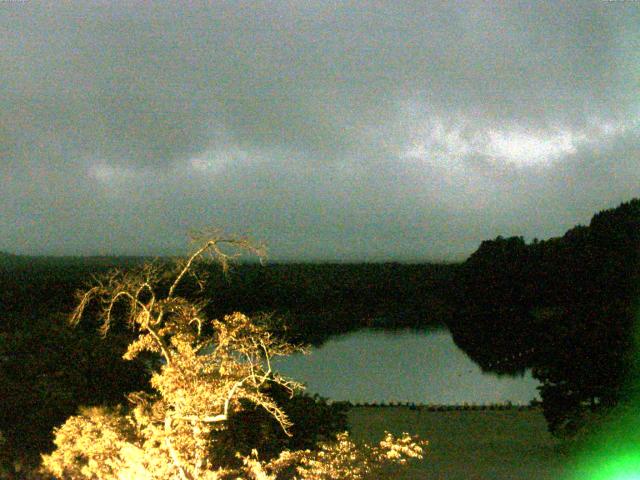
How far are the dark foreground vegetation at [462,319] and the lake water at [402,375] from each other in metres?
2.07

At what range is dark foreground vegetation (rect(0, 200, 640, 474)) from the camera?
1159 centimetres

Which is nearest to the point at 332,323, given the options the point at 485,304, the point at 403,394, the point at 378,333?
the point at 378,333

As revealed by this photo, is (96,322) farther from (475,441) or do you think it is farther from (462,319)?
(462,319)

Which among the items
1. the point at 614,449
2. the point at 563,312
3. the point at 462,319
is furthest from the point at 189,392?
the point at 462,319

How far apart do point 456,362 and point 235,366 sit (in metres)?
29.9

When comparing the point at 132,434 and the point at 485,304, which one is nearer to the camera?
the point at 132,434

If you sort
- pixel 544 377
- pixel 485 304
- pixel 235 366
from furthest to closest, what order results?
pixel 485 304 < pixel 544 377 < pixel 235 366

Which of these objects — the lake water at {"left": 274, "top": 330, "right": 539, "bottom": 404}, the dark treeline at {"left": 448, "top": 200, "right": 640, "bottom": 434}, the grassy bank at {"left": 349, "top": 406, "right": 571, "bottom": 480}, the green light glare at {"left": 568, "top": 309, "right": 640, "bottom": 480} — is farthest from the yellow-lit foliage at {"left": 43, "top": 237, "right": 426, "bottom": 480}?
the lake water at {"left": 274, "top": 330, "right": 539, "bottom": 404}

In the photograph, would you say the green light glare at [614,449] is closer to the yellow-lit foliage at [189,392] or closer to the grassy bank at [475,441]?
the grassy bank at [475,441]

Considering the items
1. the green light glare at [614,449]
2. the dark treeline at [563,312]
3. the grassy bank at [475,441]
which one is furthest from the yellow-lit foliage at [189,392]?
the dark treeline at [563,312]

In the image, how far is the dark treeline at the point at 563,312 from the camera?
1300 centimetres

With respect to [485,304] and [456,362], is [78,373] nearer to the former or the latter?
[456,362]

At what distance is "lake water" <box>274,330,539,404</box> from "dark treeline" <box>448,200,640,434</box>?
225 centimetres

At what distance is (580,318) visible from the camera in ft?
45.6
